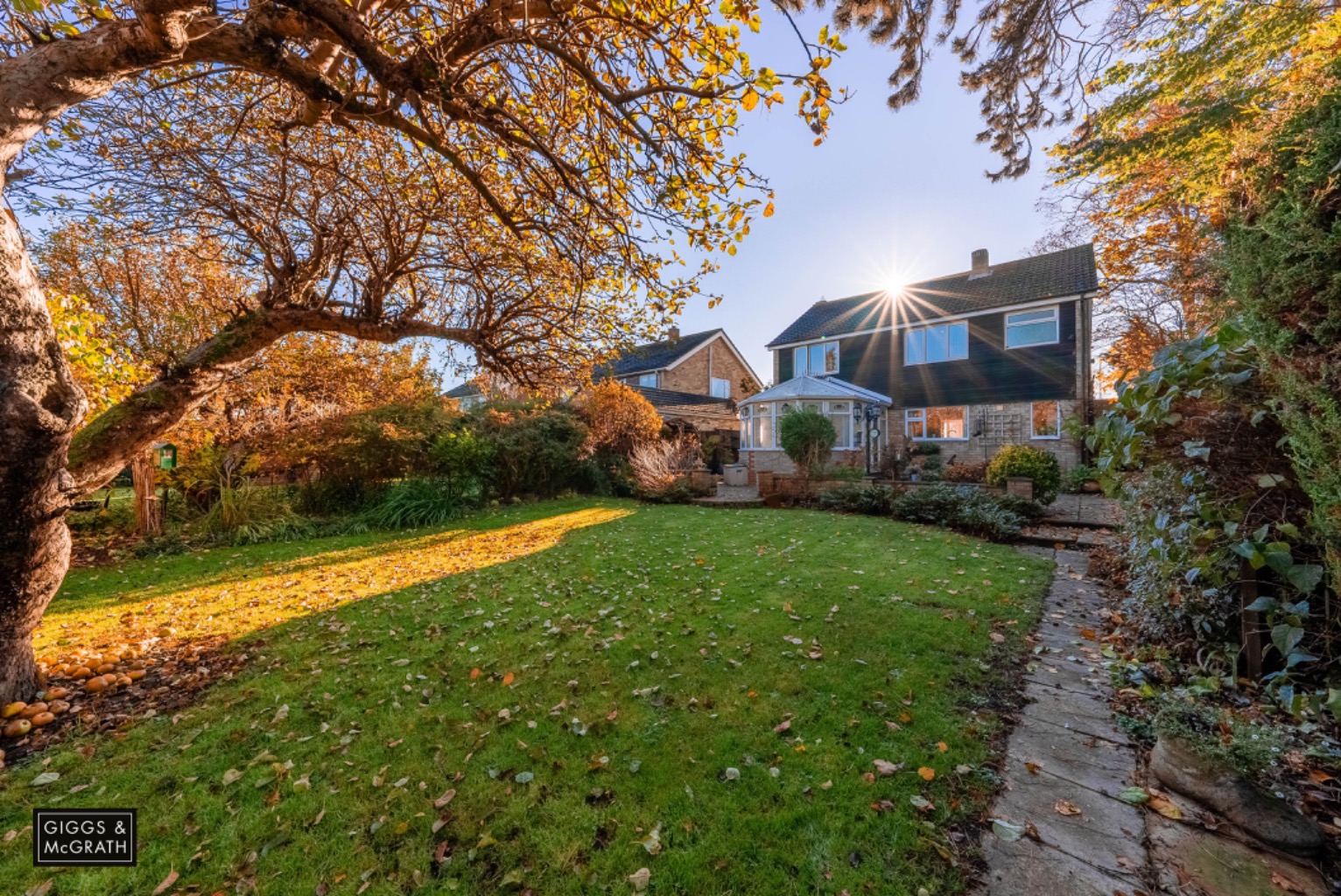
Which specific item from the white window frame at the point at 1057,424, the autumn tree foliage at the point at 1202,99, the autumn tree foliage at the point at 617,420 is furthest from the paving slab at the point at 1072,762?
the white window frame at the point at 1057,424

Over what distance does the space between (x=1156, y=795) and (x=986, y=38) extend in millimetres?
6048

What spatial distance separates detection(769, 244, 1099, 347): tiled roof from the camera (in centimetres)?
1608

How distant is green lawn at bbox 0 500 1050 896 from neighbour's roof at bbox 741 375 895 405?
1089 cm

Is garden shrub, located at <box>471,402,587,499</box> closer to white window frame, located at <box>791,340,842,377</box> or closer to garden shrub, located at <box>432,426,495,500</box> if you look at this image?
garden shrub, located at <box>432,426,495,500</box>

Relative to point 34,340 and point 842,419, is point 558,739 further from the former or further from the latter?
point 842,419

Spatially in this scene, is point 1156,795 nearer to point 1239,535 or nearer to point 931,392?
point 1239,535

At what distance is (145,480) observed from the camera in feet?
28.1

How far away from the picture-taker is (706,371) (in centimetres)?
2577

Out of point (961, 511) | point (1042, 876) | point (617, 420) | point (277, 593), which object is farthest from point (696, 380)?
point (1042, 876)

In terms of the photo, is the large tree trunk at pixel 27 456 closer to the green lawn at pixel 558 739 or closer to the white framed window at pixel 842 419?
the green lawn at pixel 558 739

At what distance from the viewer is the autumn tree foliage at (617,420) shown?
14164mm

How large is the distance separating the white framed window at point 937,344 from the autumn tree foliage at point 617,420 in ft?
35.7

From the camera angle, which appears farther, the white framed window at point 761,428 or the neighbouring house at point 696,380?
the neighbouring house at point 696,380

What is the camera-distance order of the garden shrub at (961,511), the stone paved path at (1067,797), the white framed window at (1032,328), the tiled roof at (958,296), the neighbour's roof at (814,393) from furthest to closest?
the neighbour's roof at (814,393) < the tiled roof at (958,296) < the white framed window at (1032,328) < the garden shrub at (961,511) < the stone paved path at (1067,797)
